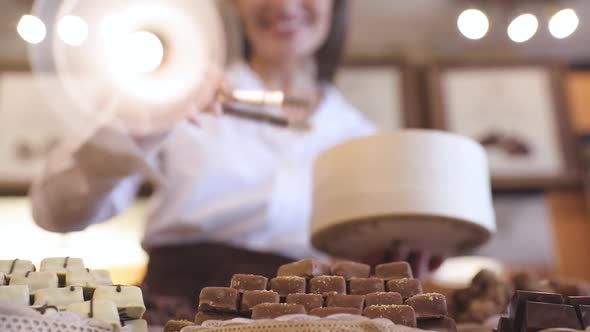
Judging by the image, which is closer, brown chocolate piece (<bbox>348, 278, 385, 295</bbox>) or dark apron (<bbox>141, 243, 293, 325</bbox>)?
brown chocolate piece (<bbox>348, 278, 385, 295</bbox>)

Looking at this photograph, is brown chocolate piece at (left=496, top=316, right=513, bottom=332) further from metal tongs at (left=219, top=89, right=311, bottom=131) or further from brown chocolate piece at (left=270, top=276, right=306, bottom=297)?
metal tongs at (left=219, top=89, right=311, bottom=131)

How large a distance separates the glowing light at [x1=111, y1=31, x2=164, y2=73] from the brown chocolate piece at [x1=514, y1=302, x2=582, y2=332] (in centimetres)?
61

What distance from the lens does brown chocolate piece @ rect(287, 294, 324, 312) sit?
1.75ft

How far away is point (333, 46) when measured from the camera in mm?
1556

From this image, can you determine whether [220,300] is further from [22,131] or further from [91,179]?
[22,131]

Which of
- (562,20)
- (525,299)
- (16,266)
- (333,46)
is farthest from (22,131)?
(525,299)

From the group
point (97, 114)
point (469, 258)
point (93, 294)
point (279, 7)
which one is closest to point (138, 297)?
point (93, 294)

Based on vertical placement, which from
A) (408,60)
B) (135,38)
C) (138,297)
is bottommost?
(138,297)

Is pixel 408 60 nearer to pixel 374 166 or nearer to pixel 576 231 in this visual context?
pixel 576 231

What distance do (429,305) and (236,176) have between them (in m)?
0.81

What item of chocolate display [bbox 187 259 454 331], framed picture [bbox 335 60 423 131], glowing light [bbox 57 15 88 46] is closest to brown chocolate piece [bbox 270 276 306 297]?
chocolate display [bbox 187 259 454 331]

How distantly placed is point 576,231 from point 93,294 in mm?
2082

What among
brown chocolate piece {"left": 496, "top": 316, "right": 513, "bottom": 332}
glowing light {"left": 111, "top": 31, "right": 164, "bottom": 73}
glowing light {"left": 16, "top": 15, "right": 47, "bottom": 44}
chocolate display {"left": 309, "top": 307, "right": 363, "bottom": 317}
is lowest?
brown chocolate piece {"left": 496, "top": 316, "right": 513, "bottom": 332}

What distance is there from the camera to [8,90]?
222 cm
